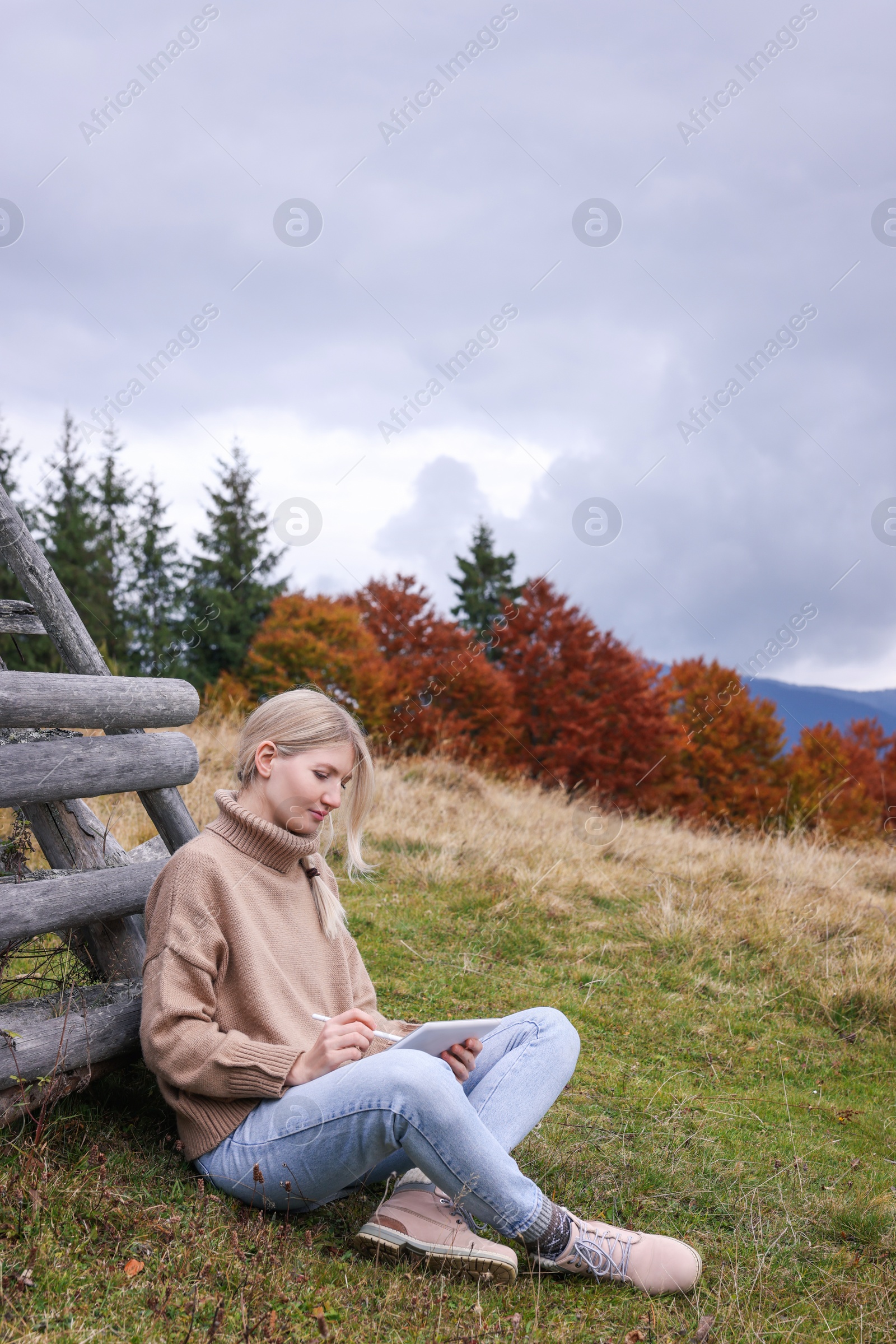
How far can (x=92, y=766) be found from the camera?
2766 mm

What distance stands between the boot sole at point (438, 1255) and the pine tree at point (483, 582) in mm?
30542

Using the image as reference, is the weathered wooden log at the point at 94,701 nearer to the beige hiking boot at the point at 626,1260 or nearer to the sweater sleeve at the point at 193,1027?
the sweater sleeve at the point at 193,1027

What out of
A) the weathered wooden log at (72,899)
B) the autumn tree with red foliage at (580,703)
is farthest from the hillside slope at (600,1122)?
the autumn tree with red foliage at (580,703)

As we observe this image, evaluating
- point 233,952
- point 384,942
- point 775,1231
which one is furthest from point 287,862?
point 384,942

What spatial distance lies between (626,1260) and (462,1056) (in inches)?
25.4

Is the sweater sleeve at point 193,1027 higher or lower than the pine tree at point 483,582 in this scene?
lower

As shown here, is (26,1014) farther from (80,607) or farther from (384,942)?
(80,607)

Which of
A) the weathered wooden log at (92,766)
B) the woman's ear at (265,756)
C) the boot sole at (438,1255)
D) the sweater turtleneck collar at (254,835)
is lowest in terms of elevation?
the boot sole at (438,1255)

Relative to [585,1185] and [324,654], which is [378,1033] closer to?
[585,1185]

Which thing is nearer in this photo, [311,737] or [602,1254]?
[602,1254]

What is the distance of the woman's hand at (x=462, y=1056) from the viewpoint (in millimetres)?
2676

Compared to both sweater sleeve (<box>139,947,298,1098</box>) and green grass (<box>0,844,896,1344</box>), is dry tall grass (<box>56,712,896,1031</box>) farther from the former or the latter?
sweater sleeve (<box>139,947,298,1098</box>)

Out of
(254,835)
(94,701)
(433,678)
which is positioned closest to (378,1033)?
(254,835)

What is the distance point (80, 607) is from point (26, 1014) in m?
20.9
